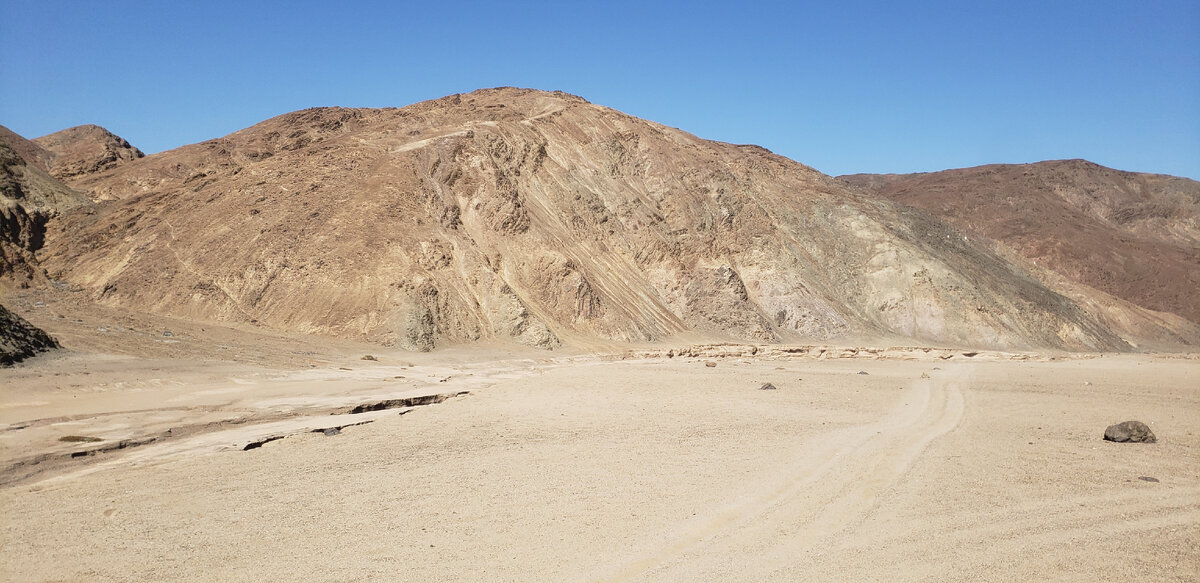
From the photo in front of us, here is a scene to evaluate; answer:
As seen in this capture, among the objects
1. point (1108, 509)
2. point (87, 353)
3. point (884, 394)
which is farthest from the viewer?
point (884, 394)

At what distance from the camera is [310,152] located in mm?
38438

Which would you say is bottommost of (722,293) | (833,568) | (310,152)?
(833,568)

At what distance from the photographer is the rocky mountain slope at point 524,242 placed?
3055 centimetres

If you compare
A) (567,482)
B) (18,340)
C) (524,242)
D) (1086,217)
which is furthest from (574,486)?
(1086,217)

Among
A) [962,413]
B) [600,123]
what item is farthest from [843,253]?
[962,413]

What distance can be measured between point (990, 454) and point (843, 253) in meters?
35.6

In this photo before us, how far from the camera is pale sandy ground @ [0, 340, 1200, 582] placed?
6320mm

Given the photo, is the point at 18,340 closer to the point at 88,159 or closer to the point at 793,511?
the point at 793,511

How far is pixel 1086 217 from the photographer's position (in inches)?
3428

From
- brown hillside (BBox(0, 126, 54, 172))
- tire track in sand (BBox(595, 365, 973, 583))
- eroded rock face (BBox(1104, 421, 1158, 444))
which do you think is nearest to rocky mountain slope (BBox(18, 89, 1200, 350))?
brown hillside (BBox(0, 126, 54, 172))

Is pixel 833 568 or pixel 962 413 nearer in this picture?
pixel 833 568

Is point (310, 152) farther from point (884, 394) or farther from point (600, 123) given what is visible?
point (884, 394)

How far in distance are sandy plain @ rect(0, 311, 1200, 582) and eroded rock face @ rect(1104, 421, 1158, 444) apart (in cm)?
25

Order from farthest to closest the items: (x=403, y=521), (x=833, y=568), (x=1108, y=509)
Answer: (x=1108, y=509) → (x=403, y=521) → (x=833, y=568)
